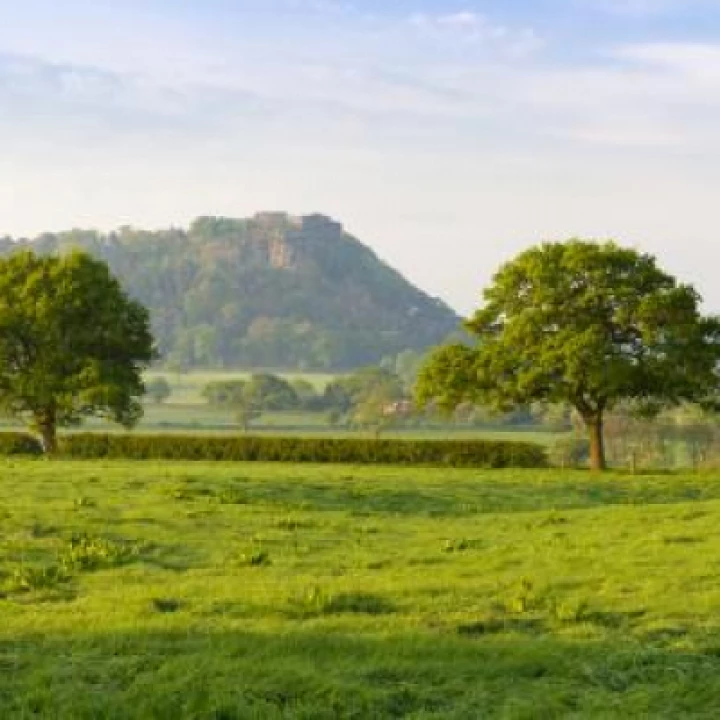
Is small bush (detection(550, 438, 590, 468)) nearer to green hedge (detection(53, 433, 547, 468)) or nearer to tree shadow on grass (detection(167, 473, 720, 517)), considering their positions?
green hedge (detection(53, 433, 547, 468))

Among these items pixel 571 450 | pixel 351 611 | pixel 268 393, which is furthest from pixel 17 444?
pixel 268 393

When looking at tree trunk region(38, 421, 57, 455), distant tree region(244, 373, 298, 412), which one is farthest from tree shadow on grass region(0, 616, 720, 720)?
distant tree region(244, 373, 298, 412)

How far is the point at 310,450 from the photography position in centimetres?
5719

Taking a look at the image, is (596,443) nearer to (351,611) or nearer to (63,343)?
(63,343)

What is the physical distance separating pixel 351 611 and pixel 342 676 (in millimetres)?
3740

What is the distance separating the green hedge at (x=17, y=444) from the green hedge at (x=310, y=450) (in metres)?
3.23

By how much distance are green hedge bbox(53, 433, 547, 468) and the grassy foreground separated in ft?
85.6

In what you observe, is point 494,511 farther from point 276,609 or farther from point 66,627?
point 66,627

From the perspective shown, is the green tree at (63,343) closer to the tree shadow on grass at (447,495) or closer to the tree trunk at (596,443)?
the tree trunk at (596,443)

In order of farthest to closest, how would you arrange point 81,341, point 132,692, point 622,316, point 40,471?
1. point 81,341
2. point 622,316
3. point 40,471
4. point 132,692

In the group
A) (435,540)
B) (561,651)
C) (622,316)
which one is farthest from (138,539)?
(622,316)

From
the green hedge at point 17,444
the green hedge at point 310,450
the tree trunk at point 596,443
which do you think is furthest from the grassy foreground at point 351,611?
the green hedge at point 17,444

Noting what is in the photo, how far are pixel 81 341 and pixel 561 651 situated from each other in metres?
55.2

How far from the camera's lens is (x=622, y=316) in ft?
183
